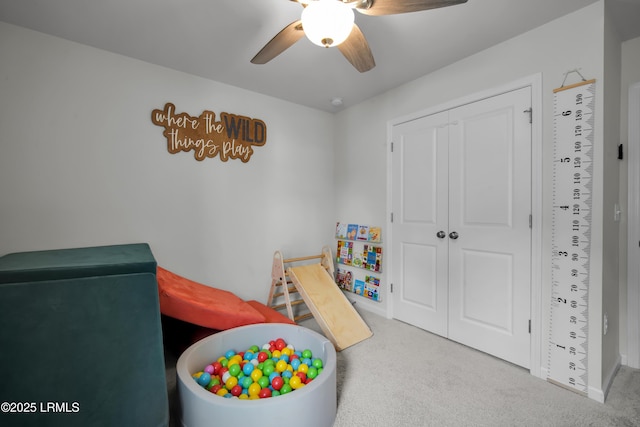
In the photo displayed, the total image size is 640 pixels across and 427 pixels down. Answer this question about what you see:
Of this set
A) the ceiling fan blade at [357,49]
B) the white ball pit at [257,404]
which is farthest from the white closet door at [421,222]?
the white ball pit at [257,404]

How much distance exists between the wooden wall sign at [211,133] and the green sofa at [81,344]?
5.05ft

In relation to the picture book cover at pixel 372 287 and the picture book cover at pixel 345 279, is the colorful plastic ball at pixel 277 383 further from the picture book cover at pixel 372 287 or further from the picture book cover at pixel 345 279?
the picture book cover at pixel 345 279

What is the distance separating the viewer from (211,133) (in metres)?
2.67

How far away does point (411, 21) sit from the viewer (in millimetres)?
1831

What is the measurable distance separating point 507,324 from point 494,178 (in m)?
1.13

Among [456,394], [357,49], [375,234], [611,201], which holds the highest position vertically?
[357,49]

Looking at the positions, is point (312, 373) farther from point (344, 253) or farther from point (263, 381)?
point (344, 253)

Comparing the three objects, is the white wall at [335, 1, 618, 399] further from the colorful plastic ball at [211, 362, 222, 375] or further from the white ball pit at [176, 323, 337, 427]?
the colorful plastic ball at [211, 362, 222, 375]

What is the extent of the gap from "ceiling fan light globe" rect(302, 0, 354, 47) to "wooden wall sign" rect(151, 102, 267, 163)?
177 cm

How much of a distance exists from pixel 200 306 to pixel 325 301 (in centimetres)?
119

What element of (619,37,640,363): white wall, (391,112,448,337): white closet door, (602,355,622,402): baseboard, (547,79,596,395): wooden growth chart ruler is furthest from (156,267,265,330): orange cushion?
(619,37,640,363): white wall

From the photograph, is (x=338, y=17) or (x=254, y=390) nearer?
(x=338, y=17)

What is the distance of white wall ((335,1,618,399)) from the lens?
1686 millimetres

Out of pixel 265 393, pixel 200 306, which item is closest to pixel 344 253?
pixel 200 306
